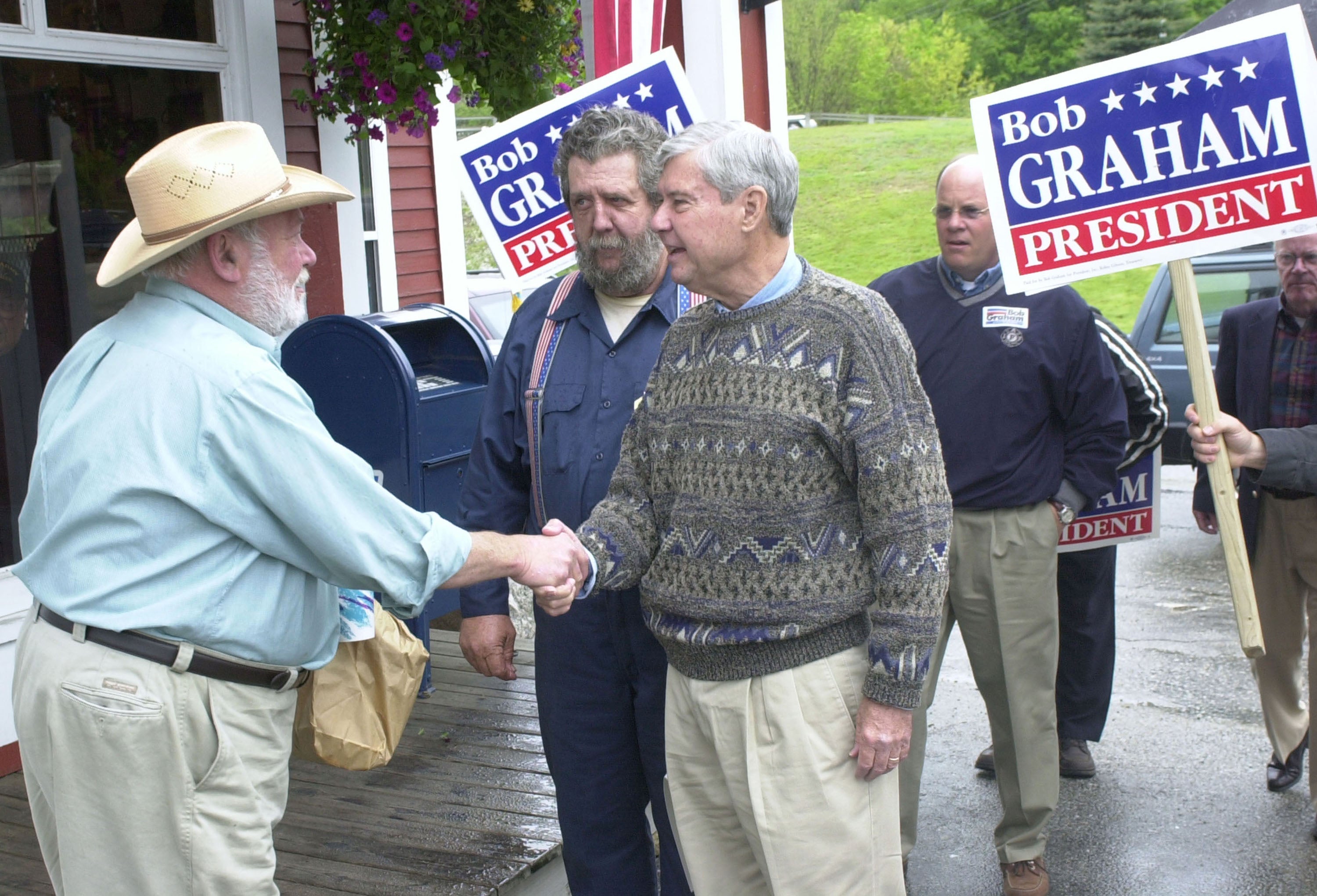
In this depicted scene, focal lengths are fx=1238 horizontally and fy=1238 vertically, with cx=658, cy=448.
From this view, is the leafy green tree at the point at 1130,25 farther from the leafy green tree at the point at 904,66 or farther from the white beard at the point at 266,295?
the white beard at the point at 266,295

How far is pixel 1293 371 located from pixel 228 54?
175 inches

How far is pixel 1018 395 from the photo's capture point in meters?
3.66

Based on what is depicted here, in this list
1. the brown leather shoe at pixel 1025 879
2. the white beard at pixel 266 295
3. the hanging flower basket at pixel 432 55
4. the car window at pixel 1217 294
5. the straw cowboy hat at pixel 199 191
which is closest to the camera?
the straw cowboy hat at pixel 199 191

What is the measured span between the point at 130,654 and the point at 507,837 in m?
1.80

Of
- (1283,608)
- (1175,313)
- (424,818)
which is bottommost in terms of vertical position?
(424,818)

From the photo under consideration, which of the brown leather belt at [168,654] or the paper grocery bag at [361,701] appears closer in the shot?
the brown leather belt at [168,654]

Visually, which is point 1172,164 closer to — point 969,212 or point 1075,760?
point 969,212

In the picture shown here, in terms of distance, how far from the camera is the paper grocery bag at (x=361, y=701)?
2.66 m

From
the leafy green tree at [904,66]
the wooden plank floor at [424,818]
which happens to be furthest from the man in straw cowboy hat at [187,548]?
the leafy green tree at [904,66]

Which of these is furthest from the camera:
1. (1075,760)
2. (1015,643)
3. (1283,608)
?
(1075,760)

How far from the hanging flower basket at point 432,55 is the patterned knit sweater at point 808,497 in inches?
121

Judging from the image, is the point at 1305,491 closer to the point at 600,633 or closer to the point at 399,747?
the point at 600,633

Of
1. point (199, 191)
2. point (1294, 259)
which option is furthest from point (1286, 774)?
point (199, 191)

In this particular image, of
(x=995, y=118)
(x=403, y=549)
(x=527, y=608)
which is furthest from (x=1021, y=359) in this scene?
(x=527, y=608)
